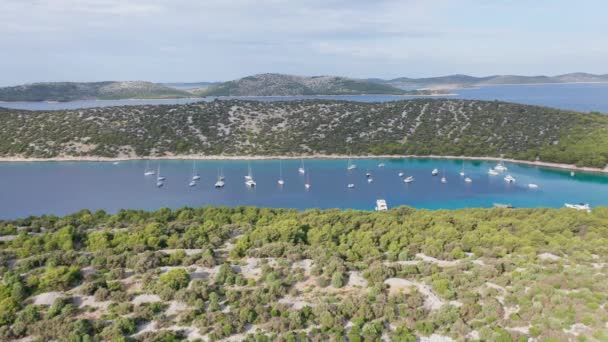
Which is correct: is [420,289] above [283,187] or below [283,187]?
above

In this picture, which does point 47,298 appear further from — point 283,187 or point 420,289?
point 283,187

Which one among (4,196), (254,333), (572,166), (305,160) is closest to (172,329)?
(254,333)

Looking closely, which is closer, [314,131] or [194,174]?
[194,174]

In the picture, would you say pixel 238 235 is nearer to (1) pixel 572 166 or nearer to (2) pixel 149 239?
(2) pixel 149 239

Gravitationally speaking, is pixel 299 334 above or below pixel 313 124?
below

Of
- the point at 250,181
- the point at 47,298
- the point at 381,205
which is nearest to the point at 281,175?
the point at 250,181

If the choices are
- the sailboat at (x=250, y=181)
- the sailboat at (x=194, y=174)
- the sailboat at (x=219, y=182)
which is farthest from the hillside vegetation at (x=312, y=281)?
the sailboat at (x=194, y=174)
